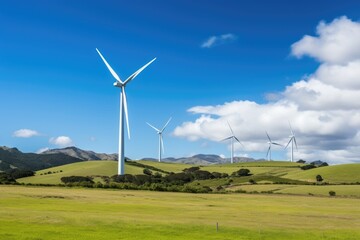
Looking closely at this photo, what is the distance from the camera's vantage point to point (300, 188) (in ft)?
545

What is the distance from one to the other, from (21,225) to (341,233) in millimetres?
38811

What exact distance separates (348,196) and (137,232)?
103360 mm

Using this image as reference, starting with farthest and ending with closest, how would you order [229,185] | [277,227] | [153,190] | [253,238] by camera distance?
1. [229,185]
2. [153,190]
3. [277,227]
4. [253,238]

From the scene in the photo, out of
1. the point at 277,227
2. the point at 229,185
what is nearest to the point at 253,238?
the point at 277,227

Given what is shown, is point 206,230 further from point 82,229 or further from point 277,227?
point 82,229

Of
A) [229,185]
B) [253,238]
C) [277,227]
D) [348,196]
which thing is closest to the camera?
[253,238]

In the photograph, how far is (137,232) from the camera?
2121 inches

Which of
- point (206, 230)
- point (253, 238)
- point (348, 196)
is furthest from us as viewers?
point (348, 196)

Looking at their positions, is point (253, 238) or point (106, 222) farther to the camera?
point (106, 222)

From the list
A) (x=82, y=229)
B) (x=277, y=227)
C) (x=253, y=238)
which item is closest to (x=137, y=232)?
(x=82, y=229)

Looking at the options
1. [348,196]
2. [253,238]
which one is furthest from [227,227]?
[348,196]

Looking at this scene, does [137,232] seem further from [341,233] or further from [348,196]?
[348,196]

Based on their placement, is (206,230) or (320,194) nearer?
(206,230)

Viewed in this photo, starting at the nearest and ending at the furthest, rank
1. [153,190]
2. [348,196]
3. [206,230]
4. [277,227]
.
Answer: [206,230] < [277,227] < [348,196] < [153,190]
